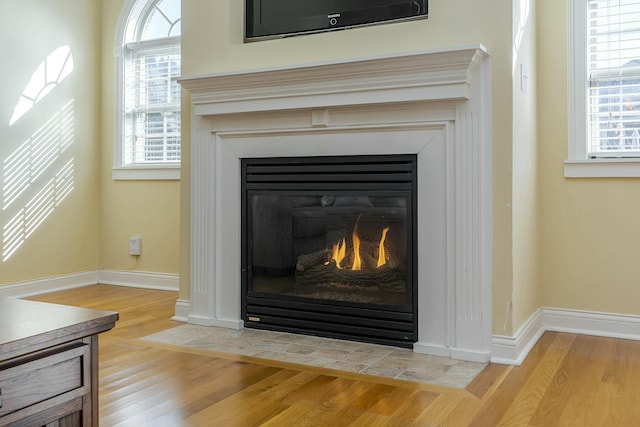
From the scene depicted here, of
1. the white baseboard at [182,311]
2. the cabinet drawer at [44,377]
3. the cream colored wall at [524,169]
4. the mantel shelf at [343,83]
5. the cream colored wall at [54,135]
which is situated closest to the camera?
the cabinet drawer at [44,377]

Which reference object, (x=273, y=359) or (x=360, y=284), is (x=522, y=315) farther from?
(x=273, y=359)

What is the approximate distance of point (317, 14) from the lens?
3.34 meters

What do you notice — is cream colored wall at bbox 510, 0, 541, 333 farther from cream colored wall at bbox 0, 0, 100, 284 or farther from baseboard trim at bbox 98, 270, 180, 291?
cream colored wall at bbox 0, 0, 100, 284

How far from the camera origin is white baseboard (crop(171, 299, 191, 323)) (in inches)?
146

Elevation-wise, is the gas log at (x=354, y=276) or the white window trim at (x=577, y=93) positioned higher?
the white window trim at (x=577, y=93)

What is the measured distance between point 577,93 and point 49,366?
3.18 metres

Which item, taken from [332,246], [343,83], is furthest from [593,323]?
[343,83]

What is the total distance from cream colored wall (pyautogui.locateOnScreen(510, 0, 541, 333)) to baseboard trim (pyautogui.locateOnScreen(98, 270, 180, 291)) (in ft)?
8.67

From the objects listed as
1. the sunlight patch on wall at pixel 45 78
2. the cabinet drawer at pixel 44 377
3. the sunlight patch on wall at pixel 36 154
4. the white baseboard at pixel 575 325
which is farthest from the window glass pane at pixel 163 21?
the cabinet drawer at pixel 44 377

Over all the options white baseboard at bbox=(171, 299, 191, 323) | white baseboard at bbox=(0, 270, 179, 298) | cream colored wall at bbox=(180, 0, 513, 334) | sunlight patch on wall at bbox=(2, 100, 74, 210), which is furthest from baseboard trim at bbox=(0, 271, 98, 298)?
cream colored wall at bbox=(180, 0, 513, 334)

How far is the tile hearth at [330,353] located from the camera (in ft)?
8.77

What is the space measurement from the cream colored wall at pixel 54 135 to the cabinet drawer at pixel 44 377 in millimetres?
3545

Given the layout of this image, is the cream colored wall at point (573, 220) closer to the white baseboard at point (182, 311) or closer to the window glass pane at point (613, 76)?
the window glass pane at point (613, 76)

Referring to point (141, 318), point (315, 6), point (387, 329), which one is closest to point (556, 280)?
point (387, 329)
